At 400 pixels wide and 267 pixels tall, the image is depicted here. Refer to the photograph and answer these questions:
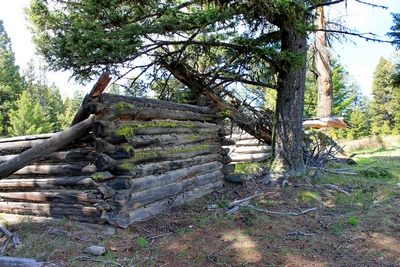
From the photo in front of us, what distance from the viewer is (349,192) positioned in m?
7.35

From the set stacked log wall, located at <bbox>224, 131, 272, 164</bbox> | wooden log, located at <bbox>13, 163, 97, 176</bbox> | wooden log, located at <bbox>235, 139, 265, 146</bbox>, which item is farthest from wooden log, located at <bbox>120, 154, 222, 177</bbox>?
wooden log, located at <bbox>235, 139, 265, 146</bbox>

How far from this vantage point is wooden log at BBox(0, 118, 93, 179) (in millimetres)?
4906

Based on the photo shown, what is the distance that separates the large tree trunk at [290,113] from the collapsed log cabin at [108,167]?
9.03 ft

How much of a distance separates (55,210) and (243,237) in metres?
3.21

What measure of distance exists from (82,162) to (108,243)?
157cm

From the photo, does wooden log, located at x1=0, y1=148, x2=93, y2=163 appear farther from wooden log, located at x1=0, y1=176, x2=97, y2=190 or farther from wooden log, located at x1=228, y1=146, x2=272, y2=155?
wooden log, located at x1=228, y1=146, x2=272, y2=155

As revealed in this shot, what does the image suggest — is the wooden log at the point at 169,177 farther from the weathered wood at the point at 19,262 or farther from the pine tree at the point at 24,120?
the pine tree at the point at 24,120

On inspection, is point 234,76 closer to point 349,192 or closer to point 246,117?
point 246,117

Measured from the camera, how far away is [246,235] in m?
4.87

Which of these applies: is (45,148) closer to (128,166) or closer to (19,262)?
(128,166)

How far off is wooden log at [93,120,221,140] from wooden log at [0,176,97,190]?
0.82 m

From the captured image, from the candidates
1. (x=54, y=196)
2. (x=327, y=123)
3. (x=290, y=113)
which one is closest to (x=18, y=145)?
(x=54, y=196)

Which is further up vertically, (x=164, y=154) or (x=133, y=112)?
(x=133, y=112)

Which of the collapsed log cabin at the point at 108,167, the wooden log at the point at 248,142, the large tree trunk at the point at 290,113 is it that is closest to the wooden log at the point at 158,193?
the collapsed log cabin at the point at 108,167
